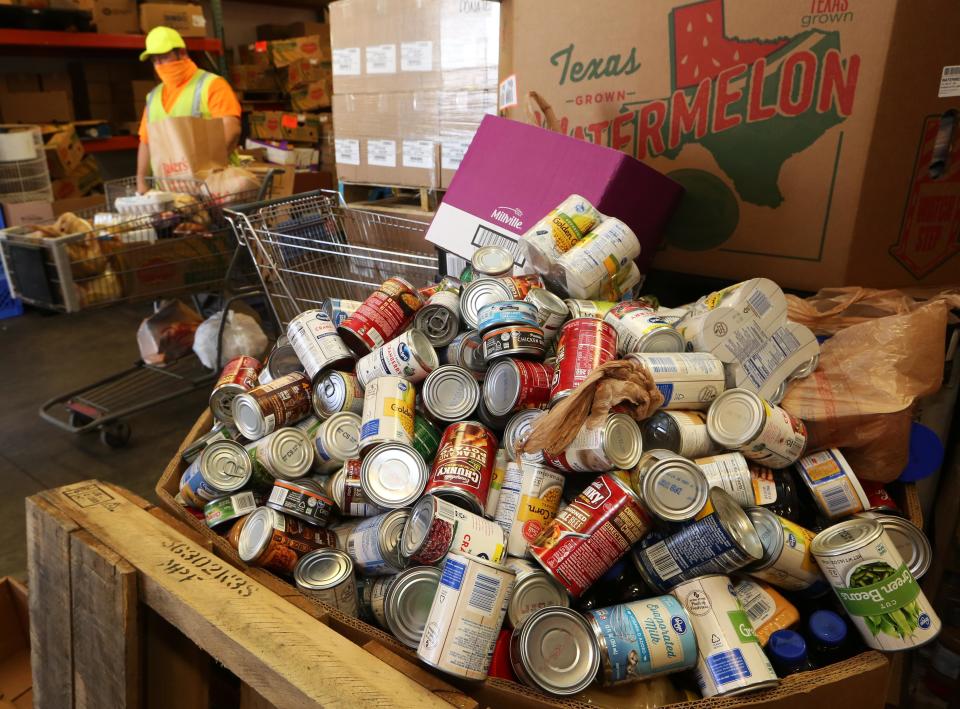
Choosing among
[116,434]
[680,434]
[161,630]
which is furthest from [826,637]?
[116,434]

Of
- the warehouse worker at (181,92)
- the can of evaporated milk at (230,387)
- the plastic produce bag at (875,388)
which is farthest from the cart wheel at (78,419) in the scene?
the plastic produce bag at (875,388)

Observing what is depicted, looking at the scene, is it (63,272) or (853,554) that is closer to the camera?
(853,554)

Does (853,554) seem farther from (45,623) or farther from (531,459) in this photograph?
(45,623)

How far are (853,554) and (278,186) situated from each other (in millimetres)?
3489

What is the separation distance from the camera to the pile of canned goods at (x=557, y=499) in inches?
37.8

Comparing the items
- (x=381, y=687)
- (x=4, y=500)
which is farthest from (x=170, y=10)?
(x=381, y=687)

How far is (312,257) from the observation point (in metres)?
2.47

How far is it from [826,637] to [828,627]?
2cm

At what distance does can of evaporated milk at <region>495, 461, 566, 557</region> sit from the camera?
113 cm

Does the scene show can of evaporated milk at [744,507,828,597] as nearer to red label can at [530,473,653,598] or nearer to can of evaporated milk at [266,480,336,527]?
red label can at [530,473,653,598]

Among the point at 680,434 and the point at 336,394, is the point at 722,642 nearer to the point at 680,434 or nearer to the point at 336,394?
the point at 680,434

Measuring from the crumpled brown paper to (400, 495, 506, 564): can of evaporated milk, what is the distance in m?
0.16

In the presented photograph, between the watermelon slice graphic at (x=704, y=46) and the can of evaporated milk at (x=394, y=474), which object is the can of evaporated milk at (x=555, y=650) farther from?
the watermelon slice graphic at (x=704, y=46)

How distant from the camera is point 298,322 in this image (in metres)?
1.54
